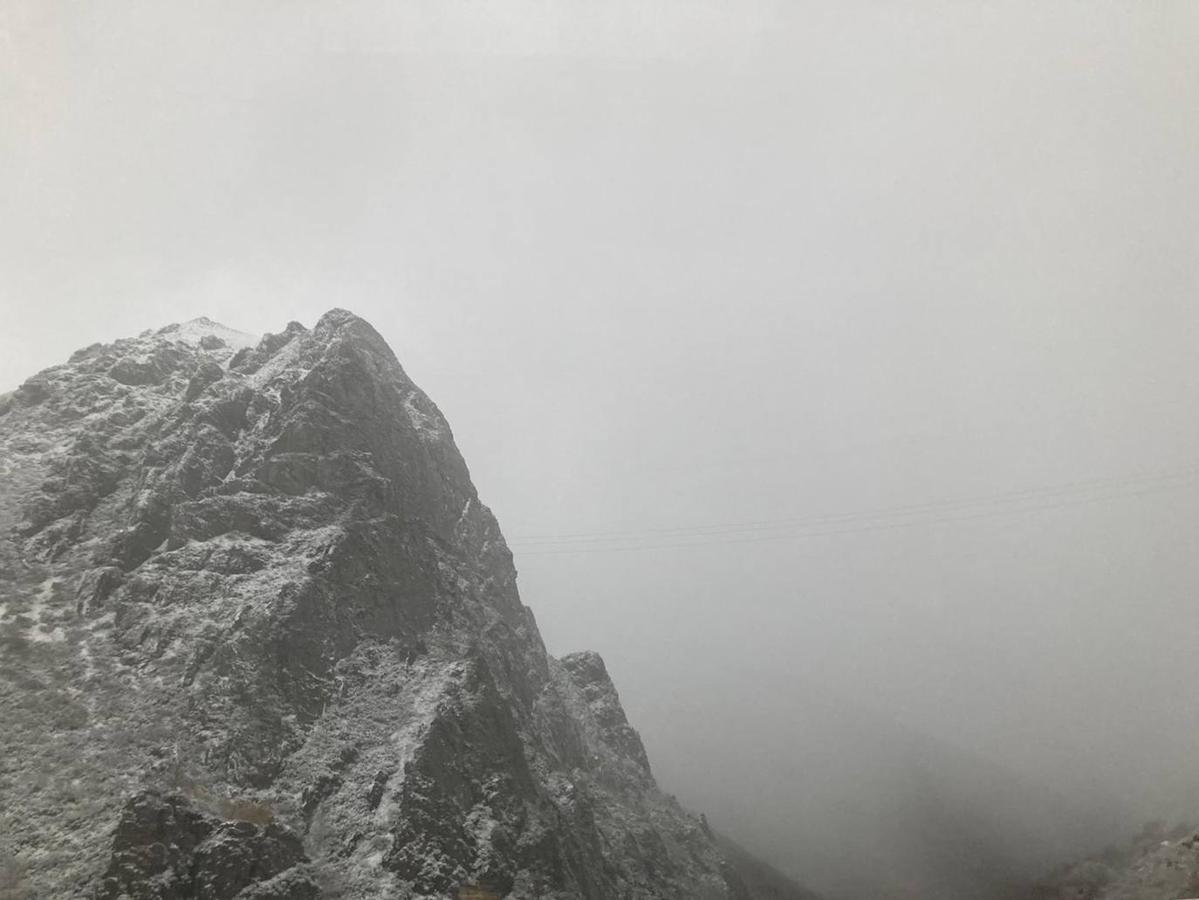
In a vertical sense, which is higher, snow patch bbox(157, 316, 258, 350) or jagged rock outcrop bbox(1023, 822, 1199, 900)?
snow patch bbox(157, 316, 258, 350)

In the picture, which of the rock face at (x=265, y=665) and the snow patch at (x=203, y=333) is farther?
the snow patch at (x=203, y=333)

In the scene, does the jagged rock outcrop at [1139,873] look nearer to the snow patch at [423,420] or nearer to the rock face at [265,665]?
the rock face at [265,665]

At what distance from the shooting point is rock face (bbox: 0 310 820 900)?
77.7 feet

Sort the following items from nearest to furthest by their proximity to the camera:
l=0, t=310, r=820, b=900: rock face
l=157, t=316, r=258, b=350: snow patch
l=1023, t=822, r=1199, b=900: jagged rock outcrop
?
l=0, t=310, r=820, b=900: rock face, l=1023, t=822, r=1199, b=900: jagged rock outcrop, l=157, t=316, r=258, b=350: snow patch

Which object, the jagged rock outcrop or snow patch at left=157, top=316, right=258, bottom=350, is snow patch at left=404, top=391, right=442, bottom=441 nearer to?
snow patch at left=157, top=316, right=258, bottom=350

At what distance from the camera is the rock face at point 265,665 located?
77.7 feet

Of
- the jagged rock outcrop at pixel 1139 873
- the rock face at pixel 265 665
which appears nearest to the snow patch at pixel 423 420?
the rock face at pixel 265 665

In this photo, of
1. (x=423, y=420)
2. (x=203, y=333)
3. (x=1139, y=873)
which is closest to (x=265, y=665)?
(x=423, y=420)

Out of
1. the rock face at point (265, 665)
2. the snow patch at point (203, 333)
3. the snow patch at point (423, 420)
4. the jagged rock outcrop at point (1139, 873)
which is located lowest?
the jagged rock outcrop at point (1139, 873)

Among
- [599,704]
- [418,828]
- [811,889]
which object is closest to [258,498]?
[418,828]

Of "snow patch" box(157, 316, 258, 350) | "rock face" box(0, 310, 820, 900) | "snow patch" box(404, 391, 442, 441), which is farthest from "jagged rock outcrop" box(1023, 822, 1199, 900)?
"snow patch" box(157, 316, 258, 350)

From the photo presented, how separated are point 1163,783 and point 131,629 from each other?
446 feet

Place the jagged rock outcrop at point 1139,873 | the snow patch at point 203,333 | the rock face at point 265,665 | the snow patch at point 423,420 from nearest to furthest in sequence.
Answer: the rock face at point 265,665, the jagged rock outcrop at point 1139,873, the snow patch at point 203,333, the snow patch at point 423,420

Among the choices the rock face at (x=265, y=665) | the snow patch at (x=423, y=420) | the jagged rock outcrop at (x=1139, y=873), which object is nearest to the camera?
the rock face at (x=265, y=665)
